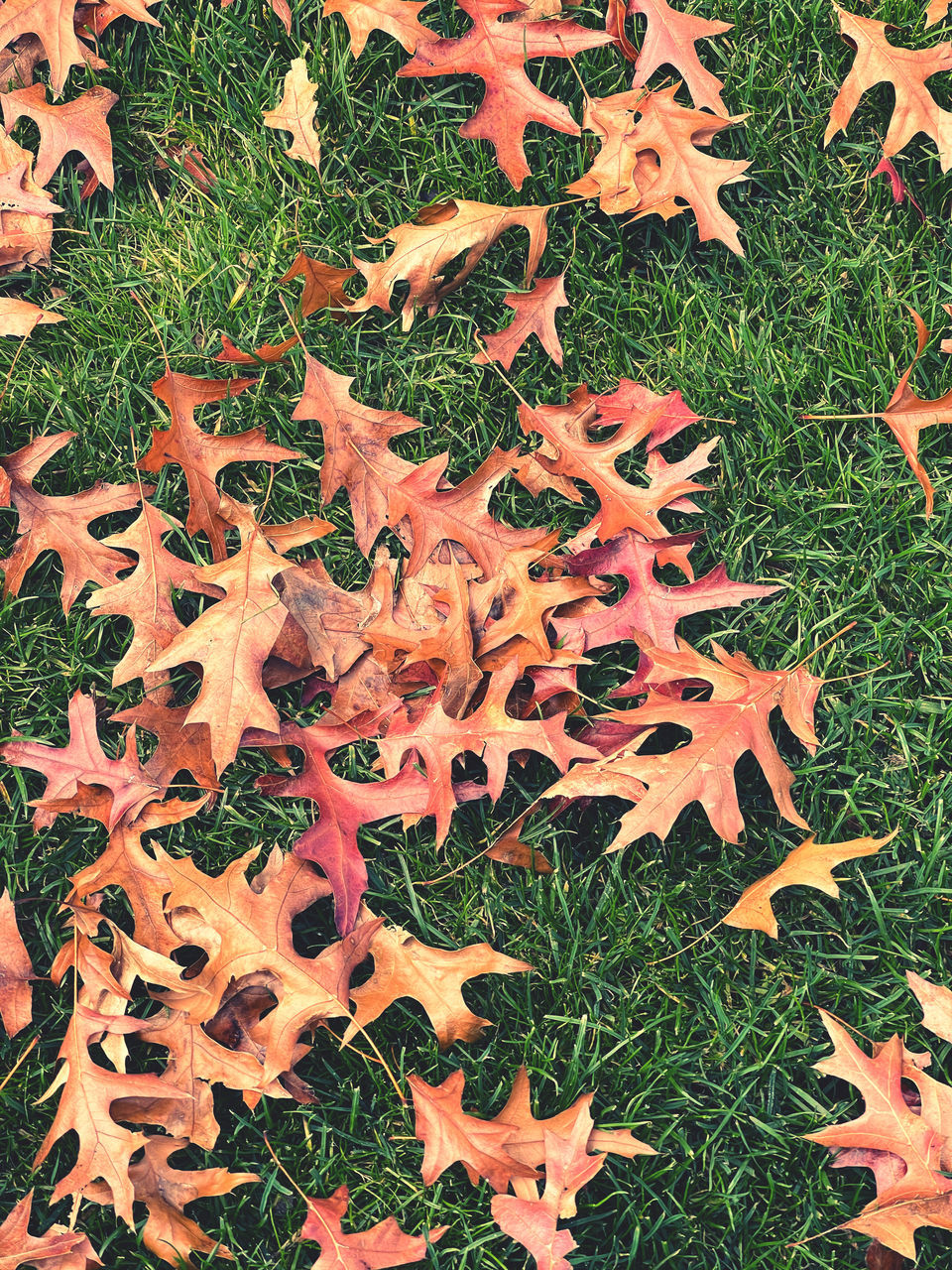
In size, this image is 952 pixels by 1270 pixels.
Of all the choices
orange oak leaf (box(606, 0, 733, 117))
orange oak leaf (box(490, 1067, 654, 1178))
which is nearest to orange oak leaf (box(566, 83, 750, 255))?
orange oak leaf (box(606, 0, 733, 117))

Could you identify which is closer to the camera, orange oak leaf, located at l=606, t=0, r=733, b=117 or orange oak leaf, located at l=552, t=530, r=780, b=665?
orange oak leaf, located at l=552, t=530, r=780, b=665

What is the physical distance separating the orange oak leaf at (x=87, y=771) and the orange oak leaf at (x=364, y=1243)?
81 cm

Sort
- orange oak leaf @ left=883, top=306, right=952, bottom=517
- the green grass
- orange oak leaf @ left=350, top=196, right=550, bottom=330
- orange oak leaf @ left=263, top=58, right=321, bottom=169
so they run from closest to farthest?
1. the green grass
2. orange oak leaf @ left=883, top=306, right=952, bottom=517
3. orange oak leaf @ left=350, top=196, right=550, bottom=330
4. orange oak leaf @ left=263, top=58, right=321, bottom=169

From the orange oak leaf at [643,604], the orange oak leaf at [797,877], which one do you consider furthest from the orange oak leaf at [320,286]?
the orange oak leaf at [797,877]

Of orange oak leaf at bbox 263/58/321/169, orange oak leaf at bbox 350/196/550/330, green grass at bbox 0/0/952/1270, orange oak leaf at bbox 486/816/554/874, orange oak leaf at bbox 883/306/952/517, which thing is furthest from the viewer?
orange oak leaf at bbox 263/58/321/169

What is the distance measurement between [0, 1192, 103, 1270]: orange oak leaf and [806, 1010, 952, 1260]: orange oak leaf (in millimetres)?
1297

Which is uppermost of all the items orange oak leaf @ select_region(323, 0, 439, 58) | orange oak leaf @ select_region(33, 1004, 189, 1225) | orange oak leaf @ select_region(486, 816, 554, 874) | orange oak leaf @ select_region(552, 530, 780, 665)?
orange oak leaf @ select_region(323, 0, 439, 58)

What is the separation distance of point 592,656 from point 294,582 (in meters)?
0.63

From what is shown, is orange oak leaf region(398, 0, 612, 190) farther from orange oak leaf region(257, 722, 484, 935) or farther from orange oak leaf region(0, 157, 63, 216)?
orange oak leaf region(257, 722, 484, 935)

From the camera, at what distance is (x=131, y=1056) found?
2.02 m

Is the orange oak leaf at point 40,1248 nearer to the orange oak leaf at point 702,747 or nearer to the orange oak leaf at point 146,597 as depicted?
the orange oak leaf at point 146,597

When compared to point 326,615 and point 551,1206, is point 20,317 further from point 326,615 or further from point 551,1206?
point 551,1206

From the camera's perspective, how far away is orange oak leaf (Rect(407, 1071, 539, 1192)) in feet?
5.99

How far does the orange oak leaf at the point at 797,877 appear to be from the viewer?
6.44 ft
